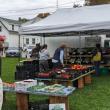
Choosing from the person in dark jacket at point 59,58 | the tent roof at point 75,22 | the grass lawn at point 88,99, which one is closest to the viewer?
the grass lawn at point 88,99

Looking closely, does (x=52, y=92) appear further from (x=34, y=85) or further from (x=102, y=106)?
(x=102, y=106)

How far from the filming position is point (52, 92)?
773 cm

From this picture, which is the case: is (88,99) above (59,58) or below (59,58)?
below

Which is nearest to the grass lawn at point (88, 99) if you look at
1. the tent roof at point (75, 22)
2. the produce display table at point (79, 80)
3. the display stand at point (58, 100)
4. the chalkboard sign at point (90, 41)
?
the produce display table at point (79, 80)

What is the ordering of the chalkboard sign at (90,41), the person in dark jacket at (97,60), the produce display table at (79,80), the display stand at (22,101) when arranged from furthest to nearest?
the chalkboard sign at (90,41) < the person in dark jacket at (97,60) < the produce display table at (79,80) < the display stand at (22,101)

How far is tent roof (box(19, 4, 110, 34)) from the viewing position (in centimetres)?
1342

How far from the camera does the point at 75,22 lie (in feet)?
45.8

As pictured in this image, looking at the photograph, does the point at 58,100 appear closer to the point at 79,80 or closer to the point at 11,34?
the point at 79,80

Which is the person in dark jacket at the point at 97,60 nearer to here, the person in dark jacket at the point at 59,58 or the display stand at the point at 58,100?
the person in dark jacket at the point at 59,58

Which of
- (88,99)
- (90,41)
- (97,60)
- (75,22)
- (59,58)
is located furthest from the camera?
(90,41)

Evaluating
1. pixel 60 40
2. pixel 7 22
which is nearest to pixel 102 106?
pixel 60 40

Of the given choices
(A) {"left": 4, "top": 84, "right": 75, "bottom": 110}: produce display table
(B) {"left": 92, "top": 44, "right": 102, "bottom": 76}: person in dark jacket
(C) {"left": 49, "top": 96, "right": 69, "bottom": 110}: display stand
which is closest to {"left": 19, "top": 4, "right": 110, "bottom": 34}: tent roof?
(B) {"left": 92, "top": 44, "right": 102, "bottom": 76}: person in dark jacket

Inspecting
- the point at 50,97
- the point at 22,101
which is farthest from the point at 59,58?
the point at 50,97

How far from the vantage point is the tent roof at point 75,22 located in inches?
528
